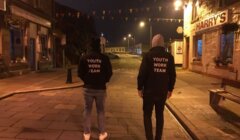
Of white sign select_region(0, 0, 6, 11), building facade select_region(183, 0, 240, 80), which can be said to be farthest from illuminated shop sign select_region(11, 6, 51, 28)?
building facade select_region(183, 0, 240, 80)

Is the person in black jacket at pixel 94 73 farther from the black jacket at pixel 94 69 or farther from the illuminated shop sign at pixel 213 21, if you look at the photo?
the illuminated shop sign at pixel 213 21

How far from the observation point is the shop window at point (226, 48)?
16578mm

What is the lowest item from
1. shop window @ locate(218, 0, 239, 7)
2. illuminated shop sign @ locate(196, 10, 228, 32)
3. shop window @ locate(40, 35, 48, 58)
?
shop window @ locate(40, 35, 48, 58)

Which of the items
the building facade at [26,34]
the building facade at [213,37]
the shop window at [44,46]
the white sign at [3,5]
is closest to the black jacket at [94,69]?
the building facade at [213,37]

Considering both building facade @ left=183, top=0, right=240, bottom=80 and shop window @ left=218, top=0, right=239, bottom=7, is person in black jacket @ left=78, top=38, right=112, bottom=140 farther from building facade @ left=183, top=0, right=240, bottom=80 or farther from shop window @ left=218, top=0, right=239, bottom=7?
shop window @ left=218, top=0, right=239, bottom=7

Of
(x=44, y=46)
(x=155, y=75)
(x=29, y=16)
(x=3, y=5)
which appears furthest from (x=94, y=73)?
(x=44, y=46)

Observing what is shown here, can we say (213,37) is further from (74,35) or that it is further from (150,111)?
(74,35)

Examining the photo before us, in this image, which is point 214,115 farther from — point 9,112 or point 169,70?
point 9,112

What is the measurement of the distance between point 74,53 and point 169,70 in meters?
30.3

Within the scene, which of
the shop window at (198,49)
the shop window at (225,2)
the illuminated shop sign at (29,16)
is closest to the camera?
the shop window at (225,2)

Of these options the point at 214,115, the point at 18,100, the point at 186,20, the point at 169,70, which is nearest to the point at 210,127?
the point at 214,115

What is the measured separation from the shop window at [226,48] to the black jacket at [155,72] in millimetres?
12028

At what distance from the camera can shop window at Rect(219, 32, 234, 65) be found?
16578 mm

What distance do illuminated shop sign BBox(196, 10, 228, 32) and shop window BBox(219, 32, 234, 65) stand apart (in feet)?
2.68
